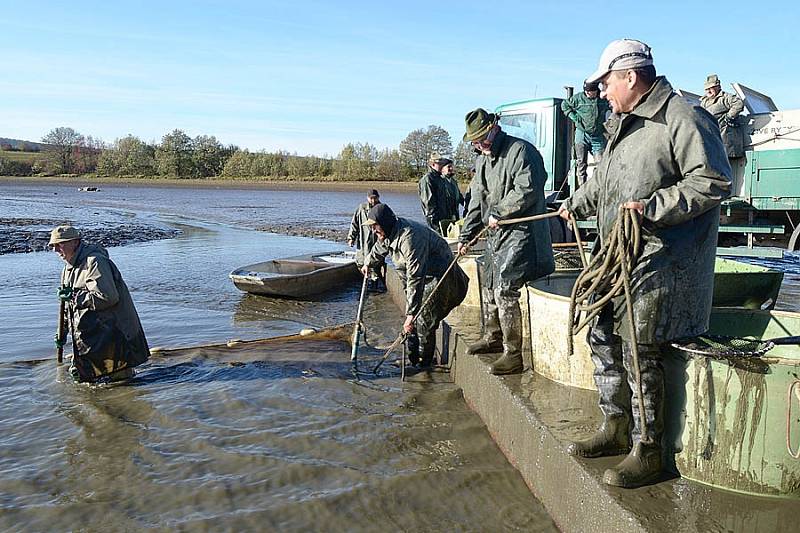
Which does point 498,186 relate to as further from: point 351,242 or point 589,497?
point 351,242

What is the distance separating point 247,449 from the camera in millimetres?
5145

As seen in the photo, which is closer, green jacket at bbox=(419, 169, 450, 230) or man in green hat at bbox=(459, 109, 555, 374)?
man in green hat at bbox=(459, 109, 555, 374)

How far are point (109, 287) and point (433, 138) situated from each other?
63.5 m

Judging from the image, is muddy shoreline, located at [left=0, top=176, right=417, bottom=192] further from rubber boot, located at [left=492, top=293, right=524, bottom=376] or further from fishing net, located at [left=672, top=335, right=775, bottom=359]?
fishing net, located at [left=672, top=335, right=775, bottom=359]

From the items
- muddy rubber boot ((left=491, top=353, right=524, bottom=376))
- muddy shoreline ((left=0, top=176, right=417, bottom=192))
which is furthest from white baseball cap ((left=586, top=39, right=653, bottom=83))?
muddy shoreline ((left=0, top=176, right=417, bottom=192))

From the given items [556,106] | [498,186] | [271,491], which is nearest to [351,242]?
[556,106]

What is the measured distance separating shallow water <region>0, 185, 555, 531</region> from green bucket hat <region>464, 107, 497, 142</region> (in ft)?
7.71

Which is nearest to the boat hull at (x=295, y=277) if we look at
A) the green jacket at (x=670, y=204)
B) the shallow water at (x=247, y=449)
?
the shallow water at (x=247, y=449)

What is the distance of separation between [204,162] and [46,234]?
69163 mm

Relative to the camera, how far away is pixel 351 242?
13.4 meters

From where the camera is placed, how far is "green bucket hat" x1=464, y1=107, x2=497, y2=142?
532 cm

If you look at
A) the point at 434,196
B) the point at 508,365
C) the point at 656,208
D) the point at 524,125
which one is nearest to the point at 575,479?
the point at 656,208

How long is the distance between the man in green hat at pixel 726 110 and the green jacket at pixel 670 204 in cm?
980

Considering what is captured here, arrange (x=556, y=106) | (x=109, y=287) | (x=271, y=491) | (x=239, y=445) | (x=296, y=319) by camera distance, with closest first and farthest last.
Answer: (x=271, y=491)
(x=239, y=445)
(x=109, y=287)
(x=296, y=319)
(x=556, y=106)
